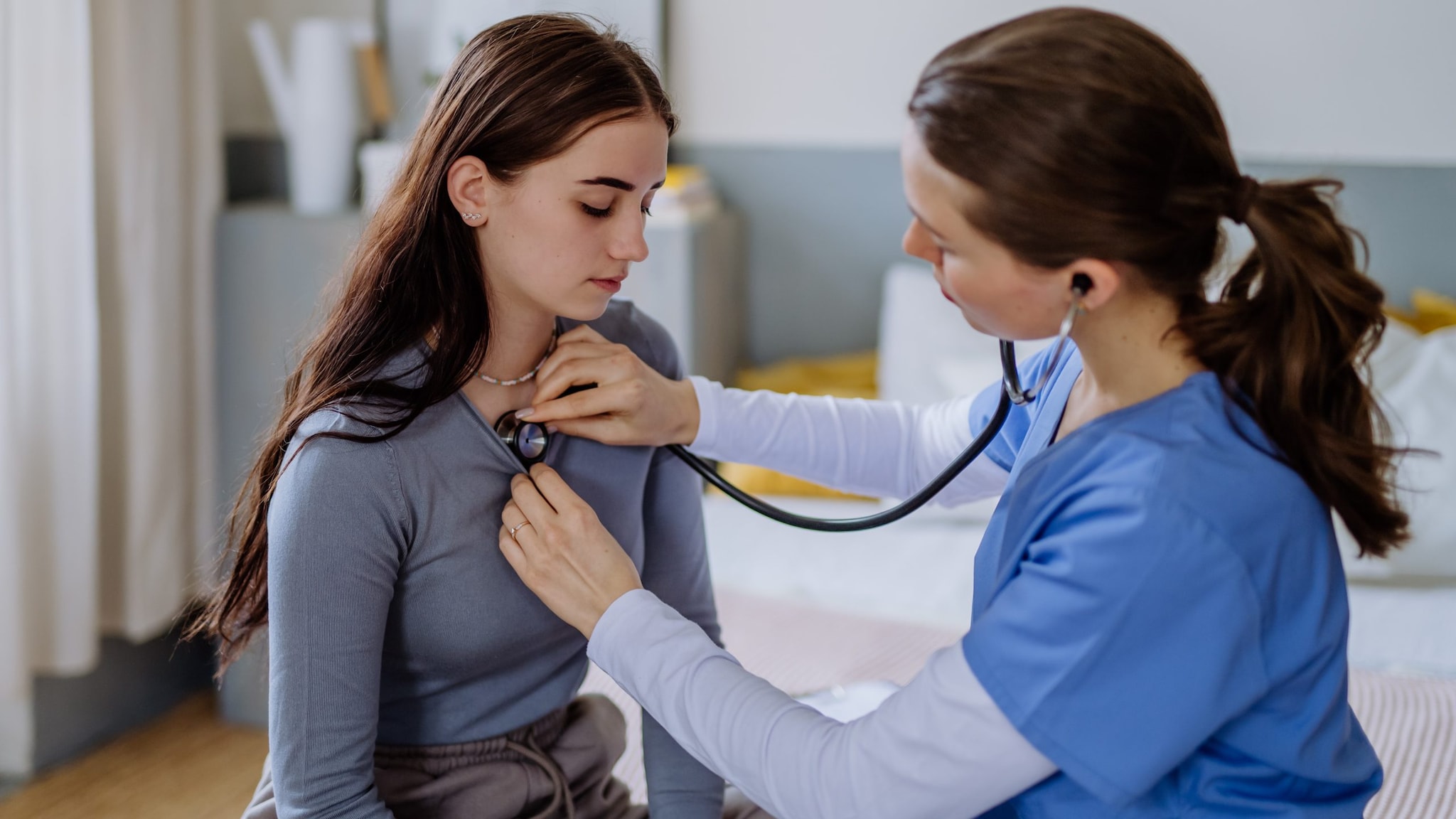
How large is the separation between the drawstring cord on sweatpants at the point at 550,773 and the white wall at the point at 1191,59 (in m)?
1.76

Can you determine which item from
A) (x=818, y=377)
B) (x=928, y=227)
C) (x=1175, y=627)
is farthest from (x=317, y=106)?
(x=1175, y=627)

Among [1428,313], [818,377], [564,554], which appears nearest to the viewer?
[564,554]

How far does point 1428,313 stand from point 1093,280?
176 cm

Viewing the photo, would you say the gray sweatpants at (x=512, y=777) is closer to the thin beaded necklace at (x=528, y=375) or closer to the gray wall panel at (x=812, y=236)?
the thin beaded necklace at (x=528, y=375)

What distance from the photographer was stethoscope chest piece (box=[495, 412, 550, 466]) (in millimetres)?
1112

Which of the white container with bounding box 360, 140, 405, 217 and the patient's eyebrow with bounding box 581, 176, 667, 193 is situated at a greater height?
the patient's eyebrow with bounding box 581, 176, 667, 193

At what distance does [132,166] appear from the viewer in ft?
7.43

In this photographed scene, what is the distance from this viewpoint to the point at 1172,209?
843mm

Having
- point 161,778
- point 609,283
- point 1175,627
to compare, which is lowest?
point 161,778

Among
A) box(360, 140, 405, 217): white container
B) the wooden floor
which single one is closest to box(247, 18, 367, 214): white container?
box(360, 140, 405, 217): white container

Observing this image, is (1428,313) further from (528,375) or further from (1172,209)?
(528,375)

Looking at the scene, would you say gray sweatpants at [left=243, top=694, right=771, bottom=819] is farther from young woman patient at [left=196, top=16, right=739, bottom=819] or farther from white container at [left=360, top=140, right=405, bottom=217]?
white container at [left=360, top=140, right=405, bottom=217]

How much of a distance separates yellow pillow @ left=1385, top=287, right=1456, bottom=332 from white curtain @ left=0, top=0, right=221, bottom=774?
2.30 meters

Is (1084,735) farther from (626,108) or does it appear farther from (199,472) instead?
(199,472)
